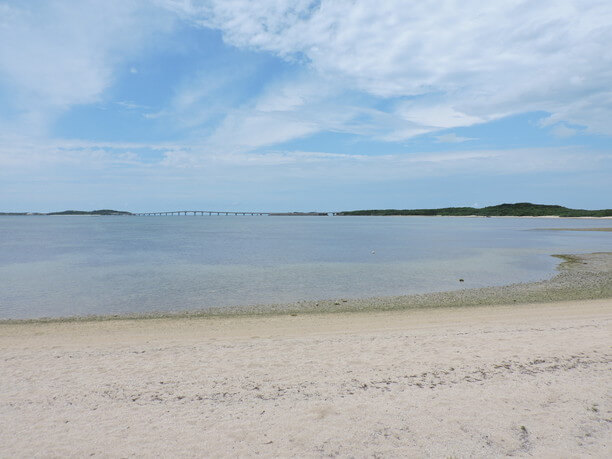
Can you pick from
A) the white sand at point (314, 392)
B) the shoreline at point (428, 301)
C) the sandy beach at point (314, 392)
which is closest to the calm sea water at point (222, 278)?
the shoreline at point (428, 301)

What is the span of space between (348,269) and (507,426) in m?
21.7

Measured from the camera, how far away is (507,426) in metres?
5.93

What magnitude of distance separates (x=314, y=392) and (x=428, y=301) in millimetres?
10716

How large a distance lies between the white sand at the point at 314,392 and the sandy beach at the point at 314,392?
3cm

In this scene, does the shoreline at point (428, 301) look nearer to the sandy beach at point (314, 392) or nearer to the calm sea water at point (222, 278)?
the calm sea water at point (222, 278)

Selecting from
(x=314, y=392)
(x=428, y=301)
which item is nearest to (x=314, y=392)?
(x=314, y=392)

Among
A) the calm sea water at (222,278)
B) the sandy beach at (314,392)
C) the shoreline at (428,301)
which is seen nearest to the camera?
the sandy beach at (314,392)

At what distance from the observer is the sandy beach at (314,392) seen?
5574mm

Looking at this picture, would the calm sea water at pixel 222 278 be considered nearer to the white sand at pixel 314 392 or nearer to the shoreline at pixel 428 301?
the shoreline at pixel 428 301

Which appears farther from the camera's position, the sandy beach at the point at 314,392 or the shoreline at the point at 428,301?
the shoreline at the point at 428,301

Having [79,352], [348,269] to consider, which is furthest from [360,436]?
[348,269]

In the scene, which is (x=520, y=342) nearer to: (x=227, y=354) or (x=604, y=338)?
(x=604, y=338)

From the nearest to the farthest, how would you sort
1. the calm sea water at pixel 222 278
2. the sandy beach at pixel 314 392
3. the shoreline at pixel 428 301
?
the sandy beach at pixel 314 392, the shoreline at pixel 428 301, the calm sea water at pixel 222 278

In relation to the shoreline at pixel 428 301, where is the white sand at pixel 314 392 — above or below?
above
